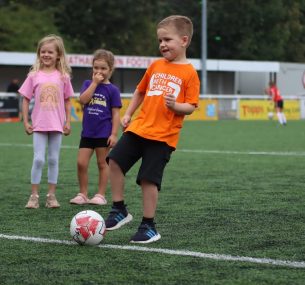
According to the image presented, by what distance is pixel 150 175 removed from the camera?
6309 mm

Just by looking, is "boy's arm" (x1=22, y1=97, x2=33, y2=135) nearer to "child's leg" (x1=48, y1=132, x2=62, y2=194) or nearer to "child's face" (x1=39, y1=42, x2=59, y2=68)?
"child's leg" (x1=48, y1=132, x2=62, y2=194)

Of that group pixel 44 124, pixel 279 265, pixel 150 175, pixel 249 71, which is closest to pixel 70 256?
pixel 150 175

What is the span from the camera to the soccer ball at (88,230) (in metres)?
6.07

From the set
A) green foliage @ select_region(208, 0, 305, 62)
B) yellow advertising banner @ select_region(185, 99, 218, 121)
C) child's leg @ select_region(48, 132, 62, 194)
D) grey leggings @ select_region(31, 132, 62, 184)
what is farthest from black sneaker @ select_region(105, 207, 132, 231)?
green foliage @ select_region(208, 0, 305, 62)

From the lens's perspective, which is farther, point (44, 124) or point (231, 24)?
point (231, 24)

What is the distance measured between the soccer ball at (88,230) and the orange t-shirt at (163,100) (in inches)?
28.7

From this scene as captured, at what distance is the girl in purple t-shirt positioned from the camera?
27.3 ft

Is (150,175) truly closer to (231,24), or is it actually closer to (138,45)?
(138,45)

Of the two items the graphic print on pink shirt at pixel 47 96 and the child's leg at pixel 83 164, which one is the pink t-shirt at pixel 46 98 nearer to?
the graphic print on pink shirt at pixel 47 96

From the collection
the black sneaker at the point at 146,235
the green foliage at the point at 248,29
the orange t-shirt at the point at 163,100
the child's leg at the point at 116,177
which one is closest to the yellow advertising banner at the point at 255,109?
the green foliage at the point at 248,29

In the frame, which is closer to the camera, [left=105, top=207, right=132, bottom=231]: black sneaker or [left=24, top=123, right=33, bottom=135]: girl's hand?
[left=105, top=207, right=132, bottom=231]: black sneaker

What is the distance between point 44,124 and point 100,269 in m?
3.34

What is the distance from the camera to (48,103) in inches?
330

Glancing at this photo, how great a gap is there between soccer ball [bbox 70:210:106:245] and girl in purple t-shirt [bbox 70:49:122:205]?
7.23 ft
